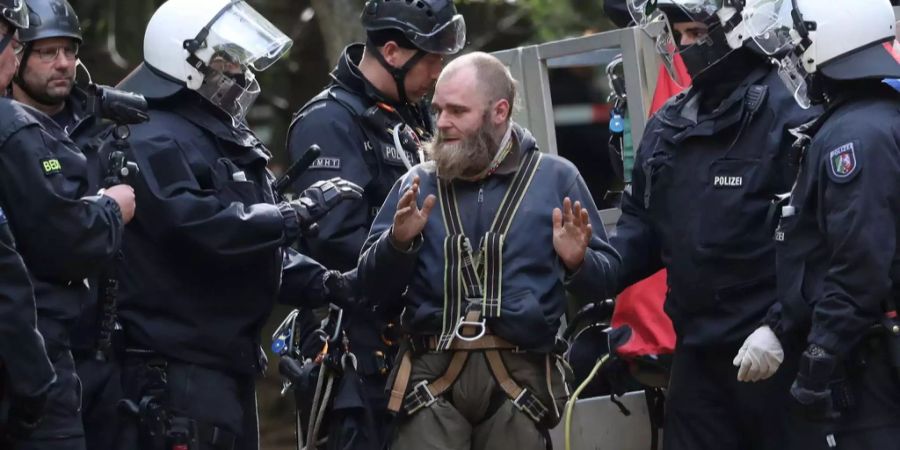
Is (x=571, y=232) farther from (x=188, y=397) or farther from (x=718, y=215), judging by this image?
(x=188, y=397)

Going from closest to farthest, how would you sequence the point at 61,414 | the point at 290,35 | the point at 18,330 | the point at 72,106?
the point at 18,330
the point at 61,414
the point at 72,106
the point at 290,35

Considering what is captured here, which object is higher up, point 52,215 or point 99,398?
point 52,215

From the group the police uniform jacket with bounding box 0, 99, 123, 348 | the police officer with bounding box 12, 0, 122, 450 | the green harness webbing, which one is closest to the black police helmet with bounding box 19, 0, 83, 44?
the police officer with bounding box 12, 0, 122, 450

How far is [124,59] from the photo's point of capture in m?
11.6

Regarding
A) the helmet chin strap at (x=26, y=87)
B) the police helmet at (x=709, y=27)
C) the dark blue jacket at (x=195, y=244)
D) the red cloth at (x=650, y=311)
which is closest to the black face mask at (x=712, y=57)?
the police helmet at (x=709, y=27)

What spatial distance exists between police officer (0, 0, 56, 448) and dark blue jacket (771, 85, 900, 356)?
2353 millimetres

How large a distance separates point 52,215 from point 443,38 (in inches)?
83.1

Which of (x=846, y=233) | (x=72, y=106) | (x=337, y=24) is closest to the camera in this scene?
(x=846, y=233)

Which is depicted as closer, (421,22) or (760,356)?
(760,356)

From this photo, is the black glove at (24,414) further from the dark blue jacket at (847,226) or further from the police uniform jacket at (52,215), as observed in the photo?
the dark blue jacket at (847,226)

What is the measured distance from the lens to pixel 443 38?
24.3 feet

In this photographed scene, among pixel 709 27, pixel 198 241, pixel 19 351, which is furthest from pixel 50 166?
pixel 709 27

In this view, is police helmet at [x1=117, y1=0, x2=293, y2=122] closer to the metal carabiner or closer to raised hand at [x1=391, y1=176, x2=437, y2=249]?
raised hand at [x1=391, y1=176, x2=437, y2=249]

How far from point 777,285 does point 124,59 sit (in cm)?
624
